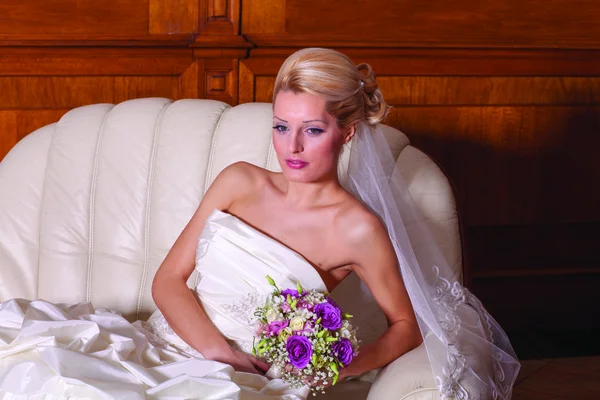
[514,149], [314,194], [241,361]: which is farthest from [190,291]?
[514,149]

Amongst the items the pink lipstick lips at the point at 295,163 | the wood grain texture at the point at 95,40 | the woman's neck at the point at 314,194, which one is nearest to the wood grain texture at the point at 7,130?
the wood grain texture at the point at 95,40

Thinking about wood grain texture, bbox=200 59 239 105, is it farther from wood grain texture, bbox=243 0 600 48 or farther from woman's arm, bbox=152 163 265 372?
woman's arm, bbox=152 163 265 372

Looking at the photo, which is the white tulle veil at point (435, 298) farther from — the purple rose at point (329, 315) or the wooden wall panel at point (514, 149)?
the wooden wall panel at point (514, 149)

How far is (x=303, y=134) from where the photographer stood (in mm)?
2537

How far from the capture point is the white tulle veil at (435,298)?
2.37m

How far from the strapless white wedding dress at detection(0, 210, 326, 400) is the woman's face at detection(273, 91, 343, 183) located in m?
0.26

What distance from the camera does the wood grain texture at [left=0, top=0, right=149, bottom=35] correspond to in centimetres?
392

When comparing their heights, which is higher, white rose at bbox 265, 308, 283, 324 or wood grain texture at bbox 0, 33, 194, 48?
wood grain texture at bbox 0, 33, 194, 48

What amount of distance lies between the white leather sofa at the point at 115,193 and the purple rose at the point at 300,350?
1092 millimetres

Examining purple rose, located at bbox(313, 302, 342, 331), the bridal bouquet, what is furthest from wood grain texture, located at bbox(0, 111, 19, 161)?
purple rose, located at bbox(313, 302, 342, 331)

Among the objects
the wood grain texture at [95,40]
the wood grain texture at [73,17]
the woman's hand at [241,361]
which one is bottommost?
the woman's hand at [241,361]

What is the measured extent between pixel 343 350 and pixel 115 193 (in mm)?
1381

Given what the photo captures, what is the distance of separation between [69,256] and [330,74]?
4.25 ft

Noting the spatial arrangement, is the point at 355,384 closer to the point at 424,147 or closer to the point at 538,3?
the point at 424,147
